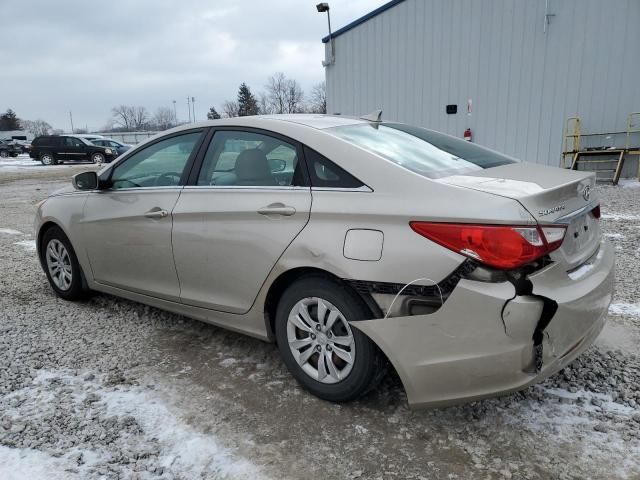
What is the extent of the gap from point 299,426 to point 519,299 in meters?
1.23

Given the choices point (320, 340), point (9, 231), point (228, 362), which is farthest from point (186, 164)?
point (9, 231)

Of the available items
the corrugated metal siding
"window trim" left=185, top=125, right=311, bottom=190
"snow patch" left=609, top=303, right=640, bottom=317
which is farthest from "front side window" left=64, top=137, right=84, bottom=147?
"snow patch" left=609, top=303, right=640, bottom=317

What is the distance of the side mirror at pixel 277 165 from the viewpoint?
8.96 ft

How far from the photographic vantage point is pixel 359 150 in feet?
8.13

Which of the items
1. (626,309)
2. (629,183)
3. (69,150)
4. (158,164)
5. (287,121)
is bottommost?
(626,309)

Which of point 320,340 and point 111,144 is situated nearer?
point 320,340

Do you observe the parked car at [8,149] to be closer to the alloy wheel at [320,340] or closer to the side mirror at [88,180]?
the side mirror at [88,180]

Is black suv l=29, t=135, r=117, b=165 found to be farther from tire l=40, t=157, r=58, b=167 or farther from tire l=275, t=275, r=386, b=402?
tire l=275, t=275, r=386, b=402

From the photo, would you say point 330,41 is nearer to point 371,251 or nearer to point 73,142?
point 371,251

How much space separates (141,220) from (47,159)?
28.1 metres

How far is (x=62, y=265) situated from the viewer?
422cm

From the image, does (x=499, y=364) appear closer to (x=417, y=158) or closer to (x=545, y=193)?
(x=545, y=193)

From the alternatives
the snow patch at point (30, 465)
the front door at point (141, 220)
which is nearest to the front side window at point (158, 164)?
the front door at point (141, 220)

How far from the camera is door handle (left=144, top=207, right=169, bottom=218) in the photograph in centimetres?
317
